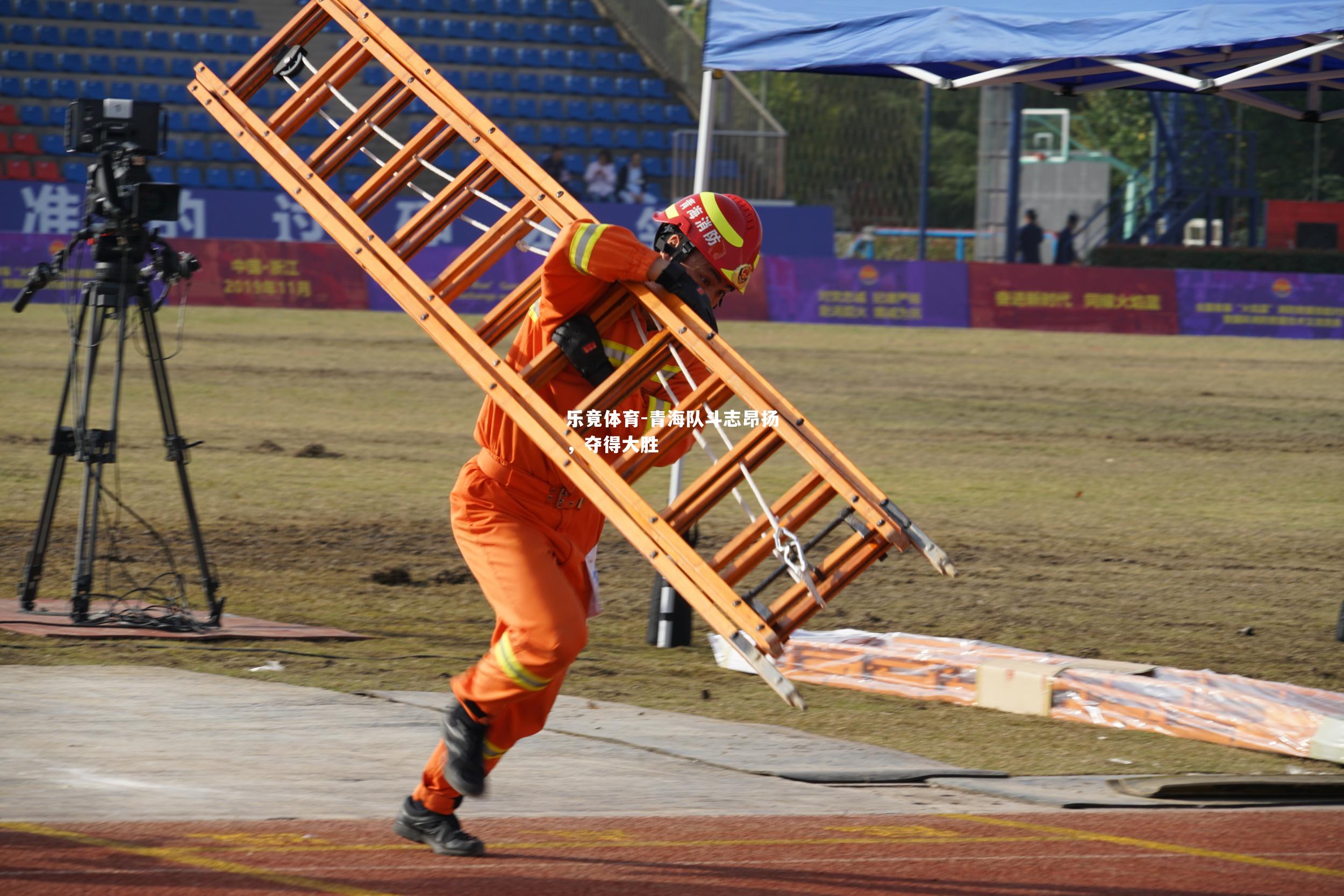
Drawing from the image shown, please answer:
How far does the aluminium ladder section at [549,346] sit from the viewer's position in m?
4.55

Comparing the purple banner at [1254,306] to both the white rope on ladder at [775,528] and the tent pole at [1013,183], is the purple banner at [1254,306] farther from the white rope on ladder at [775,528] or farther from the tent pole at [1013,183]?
the white rope on ladder at [775,528]

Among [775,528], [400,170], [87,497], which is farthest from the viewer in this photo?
[87,497]

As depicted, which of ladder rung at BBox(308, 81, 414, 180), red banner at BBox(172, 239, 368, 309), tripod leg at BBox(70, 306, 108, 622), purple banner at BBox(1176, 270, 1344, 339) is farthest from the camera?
purple banner at BBox(1176, 270, 1344, 339)

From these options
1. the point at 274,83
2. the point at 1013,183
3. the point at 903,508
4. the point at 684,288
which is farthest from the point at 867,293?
the point at 684,288

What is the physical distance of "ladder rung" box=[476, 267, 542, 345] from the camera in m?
5.38

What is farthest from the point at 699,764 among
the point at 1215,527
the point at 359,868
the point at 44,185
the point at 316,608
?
the point at 44,185

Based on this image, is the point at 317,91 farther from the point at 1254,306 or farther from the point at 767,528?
the point at 1254,306

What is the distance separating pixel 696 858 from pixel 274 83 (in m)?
31.4

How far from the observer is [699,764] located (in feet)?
20.4

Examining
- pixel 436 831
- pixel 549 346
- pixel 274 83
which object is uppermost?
pixel 274 83

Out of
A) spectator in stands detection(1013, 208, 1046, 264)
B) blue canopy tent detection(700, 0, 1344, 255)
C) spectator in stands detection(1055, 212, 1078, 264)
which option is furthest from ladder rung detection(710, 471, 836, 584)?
spectator in stands detection(1055, 212, 1078, 264)

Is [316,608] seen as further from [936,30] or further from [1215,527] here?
[1215,527]

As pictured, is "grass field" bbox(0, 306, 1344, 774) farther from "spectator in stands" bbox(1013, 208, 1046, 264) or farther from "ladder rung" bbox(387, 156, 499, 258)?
"spectator in stands" bbox(1013, 208, 1046, 264)

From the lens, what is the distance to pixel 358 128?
233 inches
